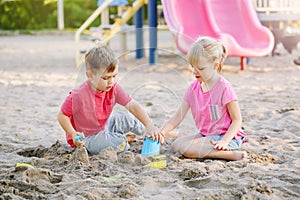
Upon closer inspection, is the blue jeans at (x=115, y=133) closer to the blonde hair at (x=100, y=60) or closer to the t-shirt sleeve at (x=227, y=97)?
the blonde hair at (x=100, y=60)

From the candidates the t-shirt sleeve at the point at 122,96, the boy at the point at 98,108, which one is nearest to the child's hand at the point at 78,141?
the boy at the point at 98,108

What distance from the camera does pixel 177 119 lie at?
322 centimetres

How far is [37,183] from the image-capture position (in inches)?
102

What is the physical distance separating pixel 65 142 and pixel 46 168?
0.66 m

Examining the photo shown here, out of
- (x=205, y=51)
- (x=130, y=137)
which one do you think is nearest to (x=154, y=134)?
(x=130, y=137)

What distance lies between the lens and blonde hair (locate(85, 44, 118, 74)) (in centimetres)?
293

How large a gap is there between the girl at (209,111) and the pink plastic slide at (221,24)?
12.9 ft

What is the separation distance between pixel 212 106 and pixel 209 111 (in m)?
0.04

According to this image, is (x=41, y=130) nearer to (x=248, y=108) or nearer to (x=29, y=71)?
(x=248, y=108)

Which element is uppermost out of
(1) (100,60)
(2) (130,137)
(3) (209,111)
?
(1) (100,60)

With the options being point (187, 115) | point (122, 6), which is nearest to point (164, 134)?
point (187, 115)

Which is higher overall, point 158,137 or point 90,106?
point 90,106

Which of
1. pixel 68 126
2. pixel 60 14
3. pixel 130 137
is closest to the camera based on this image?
pixel 68 126

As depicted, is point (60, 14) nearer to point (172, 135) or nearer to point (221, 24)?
point (221, 24)
